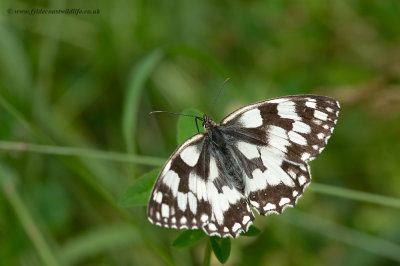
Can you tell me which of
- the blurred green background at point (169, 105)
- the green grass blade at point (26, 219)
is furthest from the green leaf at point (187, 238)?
the green grass blade at point (26, 219)

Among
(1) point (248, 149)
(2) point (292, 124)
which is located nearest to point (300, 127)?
(2) point (292, 124)

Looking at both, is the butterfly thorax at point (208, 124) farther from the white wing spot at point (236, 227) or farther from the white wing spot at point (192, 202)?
the white wing spot at point (236, 227)

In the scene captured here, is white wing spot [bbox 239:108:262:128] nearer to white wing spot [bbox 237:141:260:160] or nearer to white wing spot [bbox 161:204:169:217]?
white wing spot [bbox 237:141:260:160]

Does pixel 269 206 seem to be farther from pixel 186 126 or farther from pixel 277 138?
pixel 186 126

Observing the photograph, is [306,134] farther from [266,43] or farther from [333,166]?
[266,43]

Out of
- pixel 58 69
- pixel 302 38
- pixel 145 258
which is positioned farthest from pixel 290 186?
pixel 58 69
